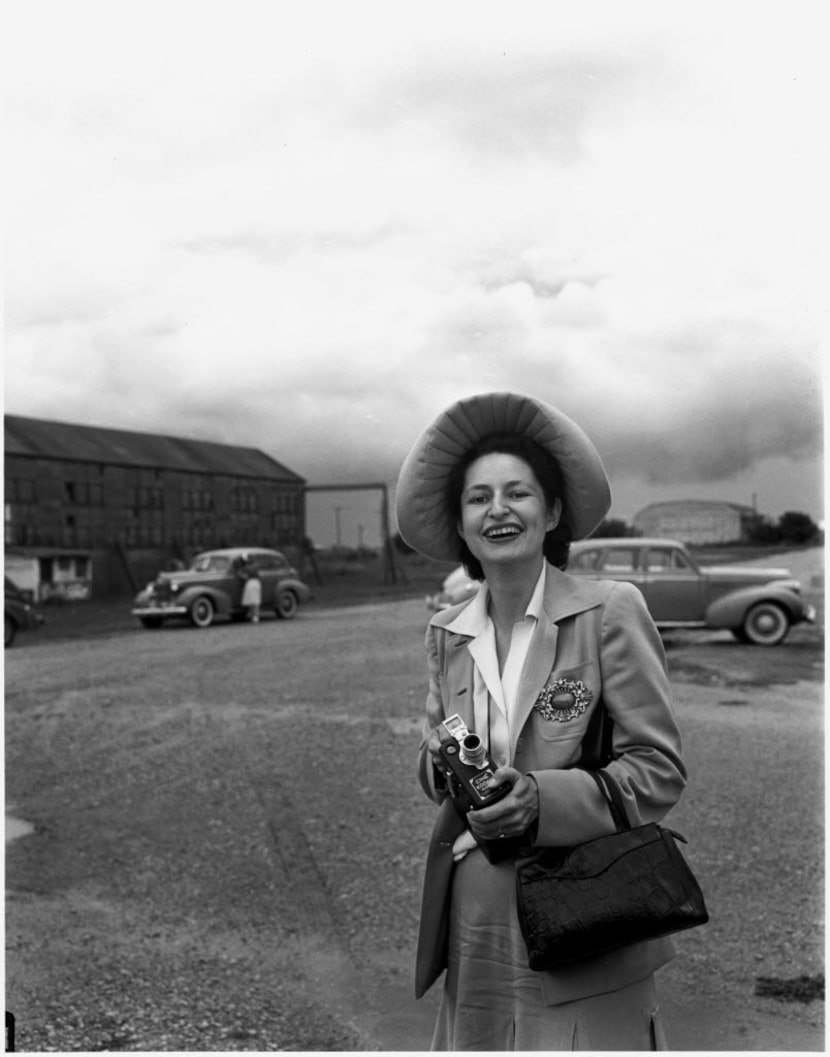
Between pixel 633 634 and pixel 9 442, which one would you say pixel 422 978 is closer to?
pixel 633 634

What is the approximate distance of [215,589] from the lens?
6566 mm

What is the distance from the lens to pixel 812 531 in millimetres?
4141

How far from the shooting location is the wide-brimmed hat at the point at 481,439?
4.72 ft

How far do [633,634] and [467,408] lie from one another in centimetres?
38

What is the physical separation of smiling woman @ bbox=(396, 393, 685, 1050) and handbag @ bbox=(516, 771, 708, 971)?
3 cm

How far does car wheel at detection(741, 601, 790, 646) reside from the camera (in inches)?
253

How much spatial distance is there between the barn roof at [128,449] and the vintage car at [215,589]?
2.07 feet

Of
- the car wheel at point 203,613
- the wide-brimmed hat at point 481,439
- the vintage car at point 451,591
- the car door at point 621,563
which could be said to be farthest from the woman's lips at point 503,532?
the car wheel at point 203,613

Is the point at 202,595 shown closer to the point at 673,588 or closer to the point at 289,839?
the point at 289,839

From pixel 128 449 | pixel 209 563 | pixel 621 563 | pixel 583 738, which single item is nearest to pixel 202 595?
pixel 209 563

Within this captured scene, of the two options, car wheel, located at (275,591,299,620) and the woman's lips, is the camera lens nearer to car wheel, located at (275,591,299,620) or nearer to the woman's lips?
the woman's lips

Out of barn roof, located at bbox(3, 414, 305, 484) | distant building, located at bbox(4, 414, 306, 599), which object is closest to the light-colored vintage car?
distant building, located at bbox(4, 414, 306, 599)

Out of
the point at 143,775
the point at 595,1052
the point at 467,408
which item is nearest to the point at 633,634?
the point at 467,408

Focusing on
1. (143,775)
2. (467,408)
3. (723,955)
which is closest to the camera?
(467,408)
